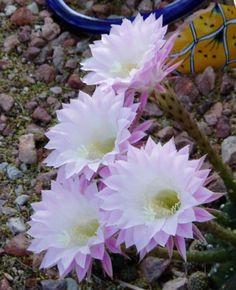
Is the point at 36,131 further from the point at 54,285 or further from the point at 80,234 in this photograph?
the point at 80,234

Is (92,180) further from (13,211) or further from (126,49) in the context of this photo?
(13,211)

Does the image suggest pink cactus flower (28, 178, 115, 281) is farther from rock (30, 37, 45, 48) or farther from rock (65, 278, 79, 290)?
rock (30, 37, 45, 48)

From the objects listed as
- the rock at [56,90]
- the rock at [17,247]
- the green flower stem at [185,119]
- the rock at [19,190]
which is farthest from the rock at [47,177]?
the green flower stem at [185,119]

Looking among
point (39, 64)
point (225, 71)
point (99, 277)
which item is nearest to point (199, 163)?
point (99, 277)

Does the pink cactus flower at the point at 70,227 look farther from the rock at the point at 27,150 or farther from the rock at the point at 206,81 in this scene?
the rock at the point at 206,81

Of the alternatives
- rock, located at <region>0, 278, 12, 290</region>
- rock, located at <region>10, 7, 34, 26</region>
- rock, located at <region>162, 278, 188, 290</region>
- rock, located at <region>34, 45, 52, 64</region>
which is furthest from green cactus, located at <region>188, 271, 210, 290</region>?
rock, located at <region>10, 7, 34, 26</region>

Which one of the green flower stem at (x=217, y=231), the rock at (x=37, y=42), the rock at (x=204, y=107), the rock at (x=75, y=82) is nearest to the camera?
the green flower stem at (x=217, y=231)
